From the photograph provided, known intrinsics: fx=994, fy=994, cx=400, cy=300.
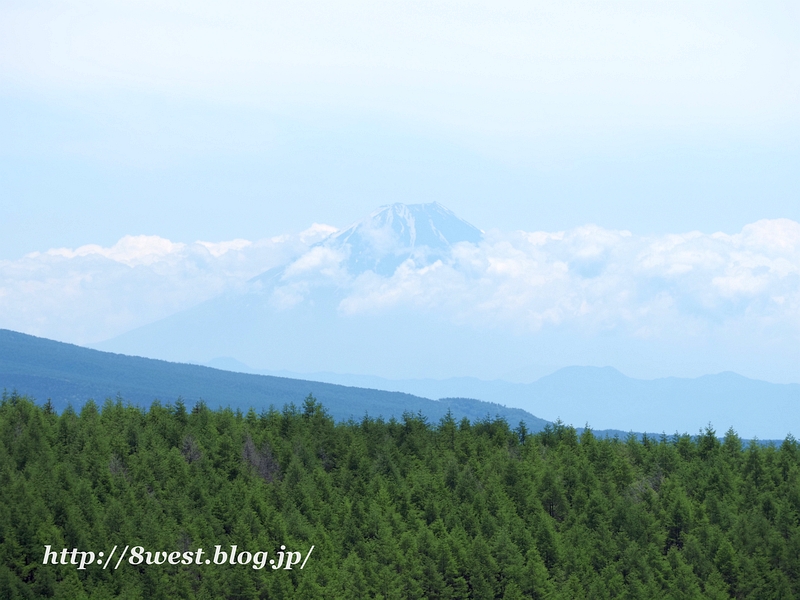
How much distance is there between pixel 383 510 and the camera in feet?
246

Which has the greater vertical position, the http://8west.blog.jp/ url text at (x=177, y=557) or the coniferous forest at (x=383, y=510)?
the coniferous forest at (x=383, y=510)

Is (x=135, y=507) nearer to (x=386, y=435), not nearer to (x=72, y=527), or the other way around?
(x=72, y=527)

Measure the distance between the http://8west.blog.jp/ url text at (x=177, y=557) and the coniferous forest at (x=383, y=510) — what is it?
324 mm

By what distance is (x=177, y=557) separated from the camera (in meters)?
64.4

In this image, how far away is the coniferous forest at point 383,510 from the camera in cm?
6406

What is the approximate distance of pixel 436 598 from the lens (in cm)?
6519

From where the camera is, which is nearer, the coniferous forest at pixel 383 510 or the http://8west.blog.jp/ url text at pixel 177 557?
the http://8west.blog.jp/ url text at pixel 177 557

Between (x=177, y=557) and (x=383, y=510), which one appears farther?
(x=383, y=510)

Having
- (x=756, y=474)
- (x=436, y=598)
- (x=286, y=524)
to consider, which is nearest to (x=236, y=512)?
(x=286, y=524)

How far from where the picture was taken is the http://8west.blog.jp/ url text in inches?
2483

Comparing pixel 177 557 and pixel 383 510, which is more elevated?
pixel 383 510

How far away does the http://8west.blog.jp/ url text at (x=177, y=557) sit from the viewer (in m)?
63.1

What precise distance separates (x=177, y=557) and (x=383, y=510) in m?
16.9

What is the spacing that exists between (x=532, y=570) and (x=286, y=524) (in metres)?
17.4
